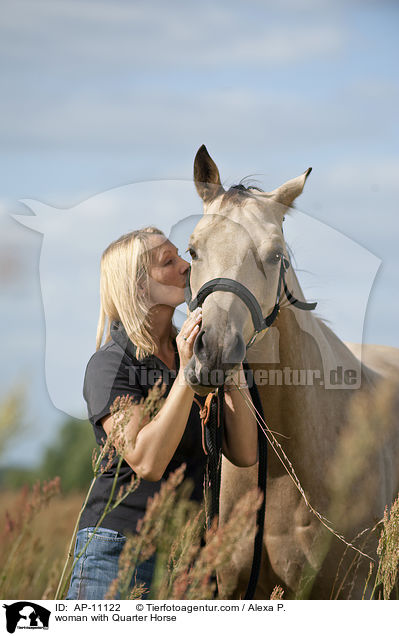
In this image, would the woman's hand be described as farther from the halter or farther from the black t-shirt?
the black t-shirt

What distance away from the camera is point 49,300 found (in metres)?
3.04

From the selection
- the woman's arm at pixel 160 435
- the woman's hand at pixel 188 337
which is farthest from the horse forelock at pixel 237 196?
the woman's arm at pixel 160 435

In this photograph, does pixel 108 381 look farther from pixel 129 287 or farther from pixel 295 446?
pixel 295 446

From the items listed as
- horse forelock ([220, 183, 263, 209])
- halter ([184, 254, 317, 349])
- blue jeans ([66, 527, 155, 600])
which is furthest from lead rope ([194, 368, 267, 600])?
horse forelock ([220, 183, 263, 209])

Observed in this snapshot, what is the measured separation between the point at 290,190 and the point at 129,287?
2.84ft

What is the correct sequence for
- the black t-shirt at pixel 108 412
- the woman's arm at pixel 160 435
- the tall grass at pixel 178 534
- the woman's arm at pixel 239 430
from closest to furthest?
the tall grass at pixel 178 534 < the woman's arm at pixel 160 435 < the black t-shirt at pixel 108 412 < the woman's arm at pixel 239 430

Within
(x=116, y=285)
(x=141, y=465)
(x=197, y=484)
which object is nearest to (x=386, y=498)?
(x=197, y=484)

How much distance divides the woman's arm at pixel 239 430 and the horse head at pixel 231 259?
0.95ft

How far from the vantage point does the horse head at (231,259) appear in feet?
7.00

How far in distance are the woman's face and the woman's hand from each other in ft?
1.07

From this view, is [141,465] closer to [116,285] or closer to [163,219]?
[116,285]

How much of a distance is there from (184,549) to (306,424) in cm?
112
